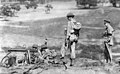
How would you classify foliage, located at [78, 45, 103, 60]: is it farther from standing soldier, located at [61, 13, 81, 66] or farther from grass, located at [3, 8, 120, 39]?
grass, located at [3, 8, 120, 39]

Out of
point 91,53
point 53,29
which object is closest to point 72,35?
point 91,53

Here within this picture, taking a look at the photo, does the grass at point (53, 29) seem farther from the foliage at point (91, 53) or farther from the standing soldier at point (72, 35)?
the standing soldier at point (72, 35)

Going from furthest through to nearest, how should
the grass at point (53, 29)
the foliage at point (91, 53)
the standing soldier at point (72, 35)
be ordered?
the grass at point (53, 29) → the foliage at point (91, 53) → the standing soldier at point (72, 35)

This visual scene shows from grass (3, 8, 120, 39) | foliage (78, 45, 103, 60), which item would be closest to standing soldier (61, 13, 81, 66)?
foliage (78, 45, 103, 60)

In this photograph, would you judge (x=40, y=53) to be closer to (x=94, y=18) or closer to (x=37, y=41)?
(x=37, y=41)

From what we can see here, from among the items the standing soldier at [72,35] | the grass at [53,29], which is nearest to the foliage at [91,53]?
the standing soldier at [72,35]

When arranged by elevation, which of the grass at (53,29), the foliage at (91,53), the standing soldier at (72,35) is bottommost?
the grass at (53,29)

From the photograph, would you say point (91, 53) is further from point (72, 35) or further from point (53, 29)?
point (53, 29)

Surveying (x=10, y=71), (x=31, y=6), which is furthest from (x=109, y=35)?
(x=31, y=6)

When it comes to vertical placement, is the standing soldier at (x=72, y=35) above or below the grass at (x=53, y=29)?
above

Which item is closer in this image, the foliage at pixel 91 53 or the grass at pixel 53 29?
the foliage at pixel 91 53

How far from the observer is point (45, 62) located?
1155 cm

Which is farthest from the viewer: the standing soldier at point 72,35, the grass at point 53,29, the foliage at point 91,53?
the grass at point 53,29

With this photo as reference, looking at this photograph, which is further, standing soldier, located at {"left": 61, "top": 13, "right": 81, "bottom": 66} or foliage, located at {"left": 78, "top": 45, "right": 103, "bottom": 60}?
foliage, located at {"left": 78, "top": 45, "right": 103, "bottom": 60}
